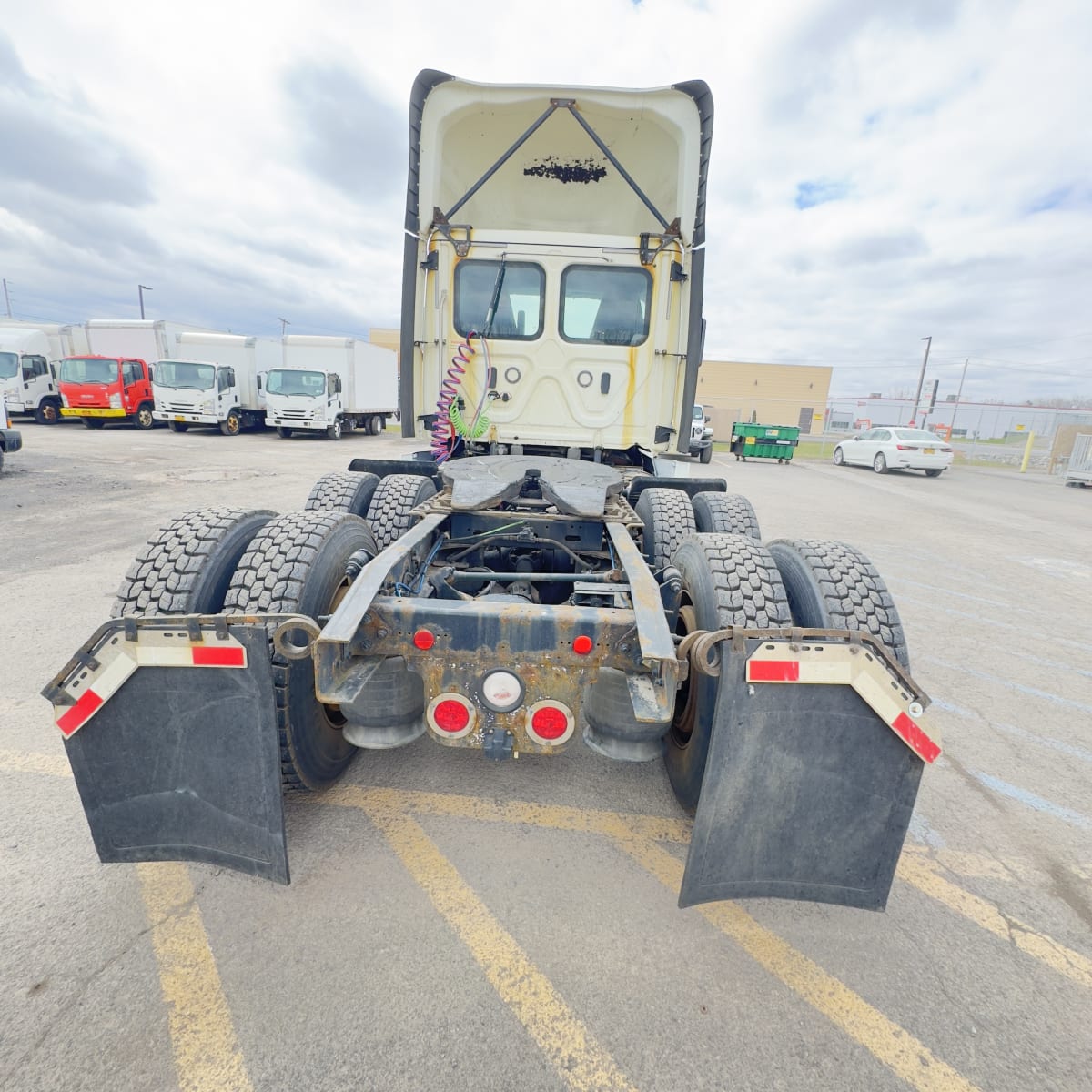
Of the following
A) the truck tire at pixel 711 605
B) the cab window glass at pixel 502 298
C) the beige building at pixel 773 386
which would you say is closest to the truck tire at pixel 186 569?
the truck tire at pixel 711 605

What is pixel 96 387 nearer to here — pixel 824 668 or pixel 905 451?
pixel 824 668

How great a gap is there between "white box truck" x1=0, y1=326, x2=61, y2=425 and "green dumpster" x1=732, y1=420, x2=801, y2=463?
25.7 m

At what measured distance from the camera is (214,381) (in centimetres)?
2073

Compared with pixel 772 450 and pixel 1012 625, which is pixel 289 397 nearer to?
pixel 772 450

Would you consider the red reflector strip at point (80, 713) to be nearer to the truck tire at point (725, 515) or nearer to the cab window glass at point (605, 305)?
the truck tire at point (725, 515)

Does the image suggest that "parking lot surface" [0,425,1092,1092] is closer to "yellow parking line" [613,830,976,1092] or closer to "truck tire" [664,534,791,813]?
"yellow parking line" [613,830,976,1092]

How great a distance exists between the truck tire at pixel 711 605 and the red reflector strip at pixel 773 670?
0.42 metres

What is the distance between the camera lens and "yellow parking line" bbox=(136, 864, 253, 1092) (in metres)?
1.57

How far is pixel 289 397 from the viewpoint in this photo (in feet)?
67.3

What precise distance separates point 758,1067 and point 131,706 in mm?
2126

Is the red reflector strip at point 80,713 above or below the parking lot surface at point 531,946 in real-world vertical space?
above

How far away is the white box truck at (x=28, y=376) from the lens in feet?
69.7

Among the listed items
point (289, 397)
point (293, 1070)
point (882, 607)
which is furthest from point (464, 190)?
point (289, 397)

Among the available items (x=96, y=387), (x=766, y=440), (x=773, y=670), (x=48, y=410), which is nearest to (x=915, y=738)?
(x=773, y=670)
